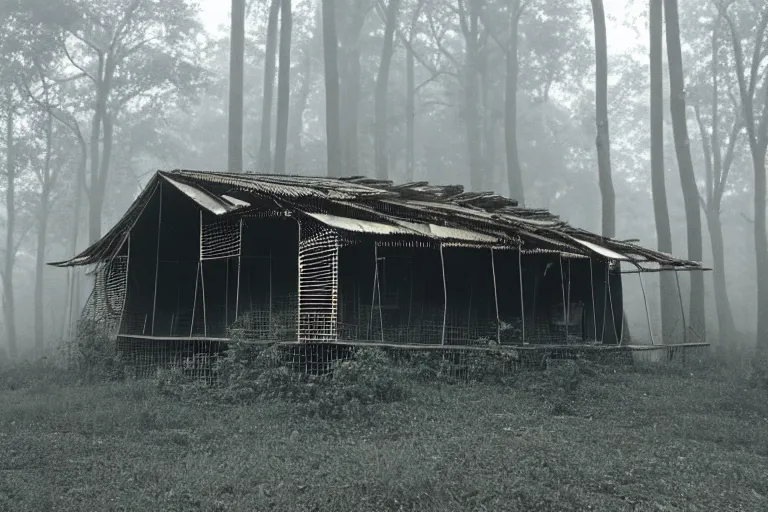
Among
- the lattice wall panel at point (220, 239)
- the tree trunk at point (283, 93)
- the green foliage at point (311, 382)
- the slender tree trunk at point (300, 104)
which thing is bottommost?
the green foliage at point (311, 382)

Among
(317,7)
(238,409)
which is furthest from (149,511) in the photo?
(317,7)

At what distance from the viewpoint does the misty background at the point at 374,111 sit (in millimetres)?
32250

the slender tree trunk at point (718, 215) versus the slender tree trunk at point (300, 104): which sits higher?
the slender tree trunk at point (300, 104)

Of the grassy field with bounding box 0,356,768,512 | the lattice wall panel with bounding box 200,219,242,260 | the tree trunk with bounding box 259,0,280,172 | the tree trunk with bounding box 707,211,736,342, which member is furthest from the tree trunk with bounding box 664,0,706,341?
the lattice wall panel with bounding box 200,219,242,260

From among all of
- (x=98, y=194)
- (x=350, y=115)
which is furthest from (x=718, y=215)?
(x=98, y=194)

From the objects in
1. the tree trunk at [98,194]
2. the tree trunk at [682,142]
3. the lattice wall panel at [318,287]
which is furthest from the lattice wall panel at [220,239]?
the tree trunk at [98,194]

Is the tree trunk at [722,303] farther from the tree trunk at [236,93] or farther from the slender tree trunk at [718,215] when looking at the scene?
the tree trunk at [236,93]

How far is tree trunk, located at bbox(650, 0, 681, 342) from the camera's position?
23.4 metres

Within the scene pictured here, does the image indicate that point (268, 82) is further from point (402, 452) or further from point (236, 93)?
point (402, 452)

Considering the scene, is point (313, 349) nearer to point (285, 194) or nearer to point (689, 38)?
point (285, 194)

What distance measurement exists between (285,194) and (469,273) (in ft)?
18.1

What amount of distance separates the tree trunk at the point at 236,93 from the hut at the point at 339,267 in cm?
621

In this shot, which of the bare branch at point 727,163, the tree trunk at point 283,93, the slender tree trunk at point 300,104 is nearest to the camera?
the tree trunk at point 283,93

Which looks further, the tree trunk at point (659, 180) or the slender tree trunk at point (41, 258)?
the slender tree trunk at point (41, 258)
